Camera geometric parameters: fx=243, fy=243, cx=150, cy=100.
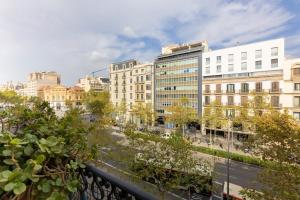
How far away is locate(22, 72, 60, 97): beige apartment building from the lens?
101 m

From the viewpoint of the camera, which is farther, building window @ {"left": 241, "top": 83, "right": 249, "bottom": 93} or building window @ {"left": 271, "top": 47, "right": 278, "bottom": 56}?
building window @ {"left": 241, "top": 83, "right": 249, "bottom": 93}

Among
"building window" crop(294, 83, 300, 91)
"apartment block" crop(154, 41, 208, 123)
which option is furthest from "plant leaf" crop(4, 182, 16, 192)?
"apartment block" crop(154, 41, 208, 123)

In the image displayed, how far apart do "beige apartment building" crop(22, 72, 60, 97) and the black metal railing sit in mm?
105734

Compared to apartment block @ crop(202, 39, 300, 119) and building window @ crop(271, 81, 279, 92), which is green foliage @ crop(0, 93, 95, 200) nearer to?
apartment block @ crop(202, 39, 300, 119)

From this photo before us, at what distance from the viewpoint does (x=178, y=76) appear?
40.2m

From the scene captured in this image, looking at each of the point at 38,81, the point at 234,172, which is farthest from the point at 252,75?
the point at 38,81

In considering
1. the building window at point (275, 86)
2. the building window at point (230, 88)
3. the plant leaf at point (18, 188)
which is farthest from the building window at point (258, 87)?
the plant leaf at point (18, 188)

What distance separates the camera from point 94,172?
83.1 inches

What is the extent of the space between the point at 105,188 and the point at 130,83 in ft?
155

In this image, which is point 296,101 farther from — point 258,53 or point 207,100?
point 207,100

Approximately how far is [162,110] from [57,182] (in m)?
41.8

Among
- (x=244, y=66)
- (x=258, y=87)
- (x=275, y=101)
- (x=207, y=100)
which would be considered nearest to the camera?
(x=275, y=101)

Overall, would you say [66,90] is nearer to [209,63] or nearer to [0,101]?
[0,101]

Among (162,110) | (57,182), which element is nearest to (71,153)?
(57,182)
